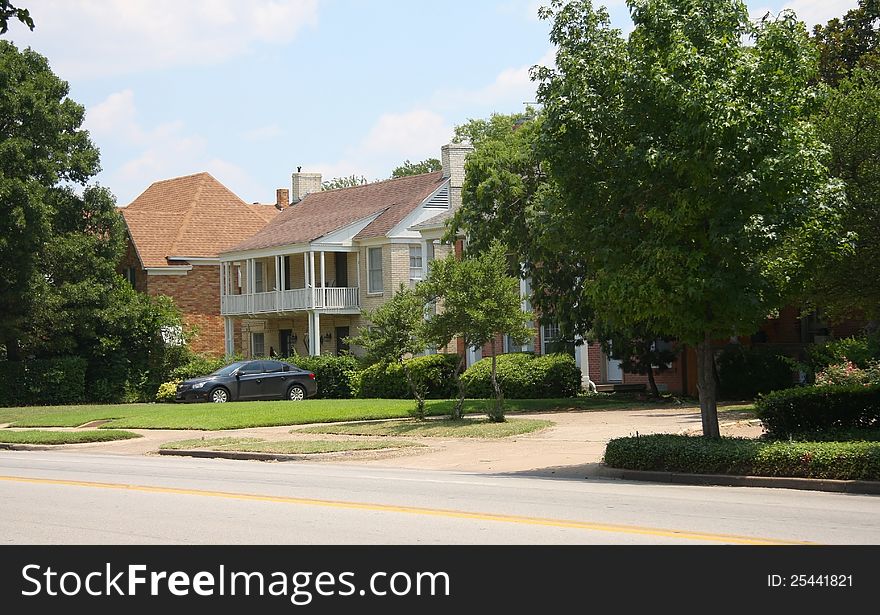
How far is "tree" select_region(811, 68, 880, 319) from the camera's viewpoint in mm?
18672

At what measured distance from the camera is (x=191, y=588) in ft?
28.3

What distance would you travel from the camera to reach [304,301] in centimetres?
4869

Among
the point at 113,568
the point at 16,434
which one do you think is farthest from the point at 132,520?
the point at 16,434

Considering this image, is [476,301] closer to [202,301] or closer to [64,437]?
[64,437]

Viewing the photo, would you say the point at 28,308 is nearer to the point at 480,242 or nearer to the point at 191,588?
the point at 480,242

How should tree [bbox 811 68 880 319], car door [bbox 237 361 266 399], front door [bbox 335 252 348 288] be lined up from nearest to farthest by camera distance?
tree [bbox 811 68 880 319] < car door [bbox 237 361 266 399] < front door [bbox 335 252 348 288]

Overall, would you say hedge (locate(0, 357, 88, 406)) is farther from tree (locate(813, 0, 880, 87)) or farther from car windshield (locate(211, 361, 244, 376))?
tree (locate(813, 0, 880, 87))

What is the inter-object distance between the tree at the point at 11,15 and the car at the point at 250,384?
26.9m

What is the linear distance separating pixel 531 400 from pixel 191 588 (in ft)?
83.7

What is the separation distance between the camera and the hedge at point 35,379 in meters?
41.7

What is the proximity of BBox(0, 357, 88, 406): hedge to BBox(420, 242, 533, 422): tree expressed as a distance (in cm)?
1978

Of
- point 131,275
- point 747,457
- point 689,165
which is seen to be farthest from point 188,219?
point 747,457

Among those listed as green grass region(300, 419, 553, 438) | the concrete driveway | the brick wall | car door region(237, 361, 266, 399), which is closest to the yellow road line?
the concrete driveway

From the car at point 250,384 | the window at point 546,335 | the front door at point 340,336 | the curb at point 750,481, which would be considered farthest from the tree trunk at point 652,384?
the front door at point 340,336
